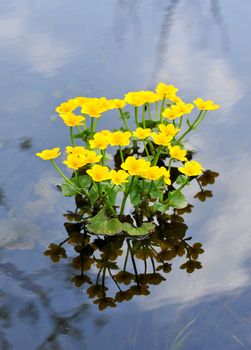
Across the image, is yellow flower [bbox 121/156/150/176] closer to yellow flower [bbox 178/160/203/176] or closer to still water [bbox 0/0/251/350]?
yellow flower [bbox 178/160/203/176]

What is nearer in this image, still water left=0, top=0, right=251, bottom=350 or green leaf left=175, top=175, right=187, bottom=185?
still water left=0, top=0, right=251, bottom=350

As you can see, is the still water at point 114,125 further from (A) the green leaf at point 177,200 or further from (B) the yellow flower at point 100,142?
(B) the yellow flower at point 100,142

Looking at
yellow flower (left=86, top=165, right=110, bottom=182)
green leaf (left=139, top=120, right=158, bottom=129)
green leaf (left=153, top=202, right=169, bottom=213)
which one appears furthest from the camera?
green leaf (left=139, top=120, right=158, bottom=129)

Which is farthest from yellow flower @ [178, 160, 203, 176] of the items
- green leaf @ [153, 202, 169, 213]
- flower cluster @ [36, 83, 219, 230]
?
green leaf @ [153, 202, 169, 213]

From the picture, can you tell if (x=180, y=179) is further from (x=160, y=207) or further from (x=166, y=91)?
(x=166, y=91)

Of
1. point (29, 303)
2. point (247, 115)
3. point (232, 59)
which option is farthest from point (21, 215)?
point (232, 59)

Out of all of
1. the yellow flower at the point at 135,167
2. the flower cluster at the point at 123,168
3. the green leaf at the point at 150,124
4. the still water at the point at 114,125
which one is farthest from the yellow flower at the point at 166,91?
the yellow flower at the point at 135,167
